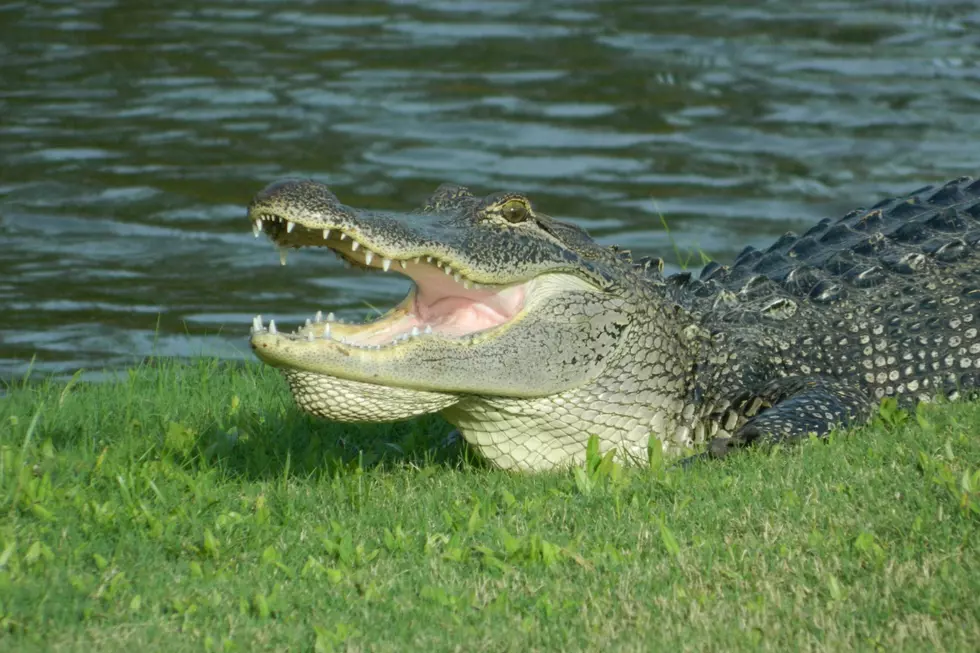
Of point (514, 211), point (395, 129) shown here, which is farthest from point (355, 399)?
point (395, 129)

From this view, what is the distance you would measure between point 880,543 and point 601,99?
11.6 m

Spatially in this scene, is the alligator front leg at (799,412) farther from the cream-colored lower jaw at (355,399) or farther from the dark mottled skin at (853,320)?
the cream-colored lower jaw at (355,399)

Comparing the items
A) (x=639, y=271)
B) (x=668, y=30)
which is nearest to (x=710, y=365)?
(x=639, y=271)

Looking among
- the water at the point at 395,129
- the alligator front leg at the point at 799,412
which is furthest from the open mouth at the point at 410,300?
the water at the point at 395,129

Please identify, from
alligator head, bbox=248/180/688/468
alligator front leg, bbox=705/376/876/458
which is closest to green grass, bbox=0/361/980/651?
alligator front leg, bbox=705/376/876/458

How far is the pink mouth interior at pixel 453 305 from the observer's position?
5289 mm

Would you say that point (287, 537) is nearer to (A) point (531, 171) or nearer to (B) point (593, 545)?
(B) point (593, 545)

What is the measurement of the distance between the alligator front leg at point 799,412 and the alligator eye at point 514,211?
3.69 feet

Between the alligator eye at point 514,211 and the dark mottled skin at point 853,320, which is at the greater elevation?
the alligator eye at point 514,211

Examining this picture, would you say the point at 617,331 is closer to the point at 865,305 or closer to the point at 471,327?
the point at 471,327

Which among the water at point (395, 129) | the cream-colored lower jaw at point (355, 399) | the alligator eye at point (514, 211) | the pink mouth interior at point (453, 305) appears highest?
the alligator eye at point (514, 211)

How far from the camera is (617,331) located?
18.5 ft

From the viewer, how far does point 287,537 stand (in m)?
4.69

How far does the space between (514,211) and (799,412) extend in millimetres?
1313
